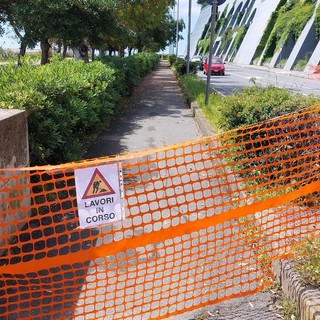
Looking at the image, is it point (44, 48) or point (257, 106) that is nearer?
point (257, 106)

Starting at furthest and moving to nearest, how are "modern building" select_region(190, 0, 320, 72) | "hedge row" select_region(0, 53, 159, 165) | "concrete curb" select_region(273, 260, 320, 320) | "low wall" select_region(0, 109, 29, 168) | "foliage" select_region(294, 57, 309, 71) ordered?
"modern building" select_region(190, 0, 320, 72), "foliage" select_region(294, 57, 309, 71), "hedge row" select_region(0, 53, 159, 165), "low wall" select_region(0, 109, 29, 168), "concrete curb" select_region(273, 260, 320, 320)

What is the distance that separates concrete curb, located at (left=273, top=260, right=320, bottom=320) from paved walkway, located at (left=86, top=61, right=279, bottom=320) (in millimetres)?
188

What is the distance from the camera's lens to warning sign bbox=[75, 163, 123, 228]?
8.34 feet

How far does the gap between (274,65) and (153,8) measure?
3102cm

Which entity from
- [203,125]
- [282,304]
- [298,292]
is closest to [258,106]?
[282,304]

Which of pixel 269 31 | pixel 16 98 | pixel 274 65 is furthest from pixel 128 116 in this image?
pixel 269 31

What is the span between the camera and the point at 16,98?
4.62 meters

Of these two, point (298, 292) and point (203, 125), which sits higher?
point (298, 292)

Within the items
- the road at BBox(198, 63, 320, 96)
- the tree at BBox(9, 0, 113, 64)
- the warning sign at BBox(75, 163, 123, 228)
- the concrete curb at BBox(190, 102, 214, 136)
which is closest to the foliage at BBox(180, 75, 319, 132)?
the concrete curb at BBox(190, 102, 214, 136)

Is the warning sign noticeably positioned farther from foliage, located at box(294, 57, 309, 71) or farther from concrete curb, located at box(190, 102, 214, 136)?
foliage, located at box(294, 57, 309, 71)

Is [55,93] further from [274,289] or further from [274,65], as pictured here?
[274,65]

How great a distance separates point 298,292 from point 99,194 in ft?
4.67

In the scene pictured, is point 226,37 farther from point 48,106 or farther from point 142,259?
point 142,259

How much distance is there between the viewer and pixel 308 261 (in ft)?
9.58
